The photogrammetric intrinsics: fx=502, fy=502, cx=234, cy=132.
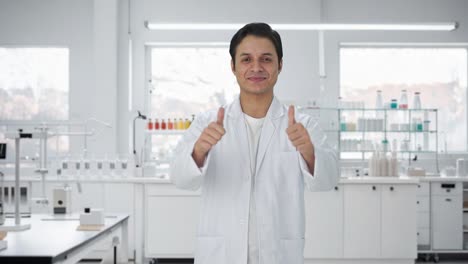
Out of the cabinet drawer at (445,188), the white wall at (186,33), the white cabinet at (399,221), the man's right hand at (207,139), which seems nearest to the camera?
the man's right hand at (207,139)

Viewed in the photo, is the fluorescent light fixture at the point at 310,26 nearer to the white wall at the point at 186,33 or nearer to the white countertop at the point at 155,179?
the white wall at the point at 186,33

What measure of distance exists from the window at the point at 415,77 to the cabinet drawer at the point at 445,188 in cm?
130

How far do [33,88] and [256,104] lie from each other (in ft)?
18.5

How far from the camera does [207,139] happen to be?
5.24ft

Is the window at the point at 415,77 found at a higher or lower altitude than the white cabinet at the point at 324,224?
higher

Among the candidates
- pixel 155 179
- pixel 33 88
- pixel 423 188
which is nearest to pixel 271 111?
pixel 155 179

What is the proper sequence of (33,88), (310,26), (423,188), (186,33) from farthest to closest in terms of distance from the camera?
1. (33,88)
2. (186,33)
3. (423,188)
4. (310,26)

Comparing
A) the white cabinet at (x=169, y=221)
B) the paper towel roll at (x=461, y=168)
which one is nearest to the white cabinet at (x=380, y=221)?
the paper towel roll at (x=461, y=168)

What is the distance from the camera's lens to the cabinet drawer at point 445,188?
18.2 ft

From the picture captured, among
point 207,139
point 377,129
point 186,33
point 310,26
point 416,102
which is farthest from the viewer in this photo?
point 186,33

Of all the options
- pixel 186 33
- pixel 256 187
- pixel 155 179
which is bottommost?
pixel 155 179

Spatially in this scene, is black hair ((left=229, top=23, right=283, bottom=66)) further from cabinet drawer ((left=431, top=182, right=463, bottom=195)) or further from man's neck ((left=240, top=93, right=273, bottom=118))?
cabinet drawer ((left=431, top=182, right=463, bottom=195))

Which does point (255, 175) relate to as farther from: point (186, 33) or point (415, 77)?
point (415, 77)

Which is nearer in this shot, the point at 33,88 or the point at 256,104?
the point at 256,104
